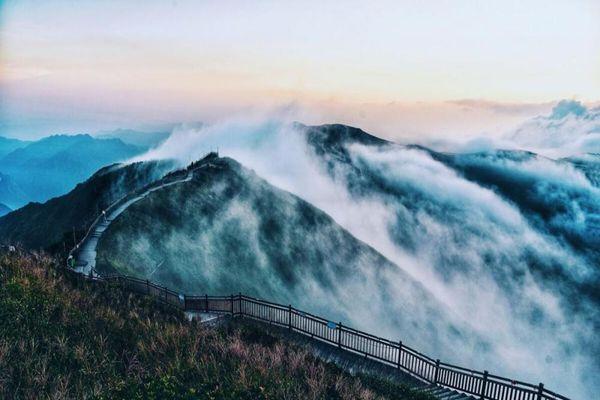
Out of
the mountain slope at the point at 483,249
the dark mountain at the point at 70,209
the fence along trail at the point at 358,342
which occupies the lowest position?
the mountain slope at the point at 483,249

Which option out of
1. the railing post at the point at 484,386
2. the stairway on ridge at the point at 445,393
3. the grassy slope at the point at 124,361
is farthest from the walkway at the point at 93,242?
the railing post at the point at 484,386

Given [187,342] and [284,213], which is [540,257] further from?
[187,342]

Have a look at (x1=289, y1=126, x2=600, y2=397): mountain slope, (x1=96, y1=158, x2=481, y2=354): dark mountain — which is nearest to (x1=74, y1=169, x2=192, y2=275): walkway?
(x1=96, y1=158, x2=481, y2=354): dark mountain

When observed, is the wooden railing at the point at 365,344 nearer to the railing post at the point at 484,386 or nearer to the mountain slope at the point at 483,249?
the railing post at the point at 484,386

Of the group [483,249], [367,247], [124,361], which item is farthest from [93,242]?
[483,249]

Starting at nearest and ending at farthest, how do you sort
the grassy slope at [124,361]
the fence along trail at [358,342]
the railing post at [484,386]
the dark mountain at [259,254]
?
A: 1. the grassy slope at [124,361]
2. the railing post at [484,386]
3. the fence along trail at [358,342]
4. the dark mountain at [259,254]

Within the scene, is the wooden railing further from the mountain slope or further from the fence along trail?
the mountain slope
